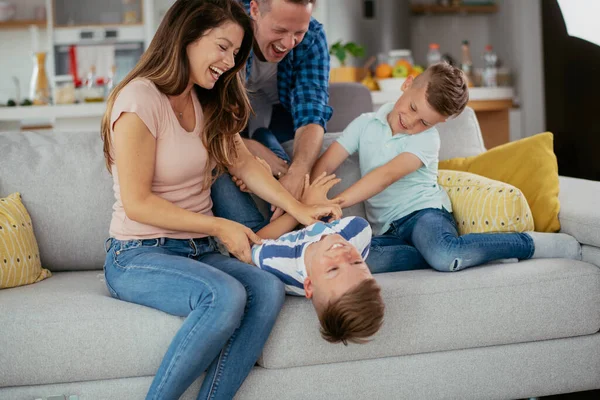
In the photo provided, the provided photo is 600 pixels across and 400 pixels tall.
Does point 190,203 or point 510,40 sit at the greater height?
point 510,40

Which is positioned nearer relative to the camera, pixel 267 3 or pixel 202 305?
pixel 202 305

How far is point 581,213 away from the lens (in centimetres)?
222

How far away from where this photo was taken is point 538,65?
19.0 feet

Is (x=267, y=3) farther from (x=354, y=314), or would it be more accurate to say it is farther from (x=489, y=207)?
(x=354, y=314)

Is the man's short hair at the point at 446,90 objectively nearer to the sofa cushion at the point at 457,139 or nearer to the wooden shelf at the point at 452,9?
the sofa cushion at the point at 457,139

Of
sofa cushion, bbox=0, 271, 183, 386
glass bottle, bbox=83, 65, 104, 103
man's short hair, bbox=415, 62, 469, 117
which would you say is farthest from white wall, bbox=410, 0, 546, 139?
sofa cushion, bbox=0, 271, 183, 386

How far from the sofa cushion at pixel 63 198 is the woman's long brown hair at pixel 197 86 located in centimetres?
33

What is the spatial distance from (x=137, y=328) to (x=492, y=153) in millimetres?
1441

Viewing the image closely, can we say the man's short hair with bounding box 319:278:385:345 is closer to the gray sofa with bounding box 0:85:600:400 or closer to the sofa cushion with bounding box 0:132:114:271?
the gray sofa with bounding box 0:85:600:400

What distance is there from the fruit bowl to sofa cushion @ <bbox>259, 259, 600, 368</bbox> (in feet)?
10.3

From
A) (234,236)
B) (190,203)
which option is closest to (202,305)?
(234,236)

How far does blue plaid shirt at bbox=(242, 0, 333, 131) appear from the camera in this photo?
2516 millimetres

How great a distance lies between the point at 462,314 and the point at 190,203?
2.62 ft

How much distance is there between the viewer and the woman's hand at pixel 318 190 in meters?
2.18
